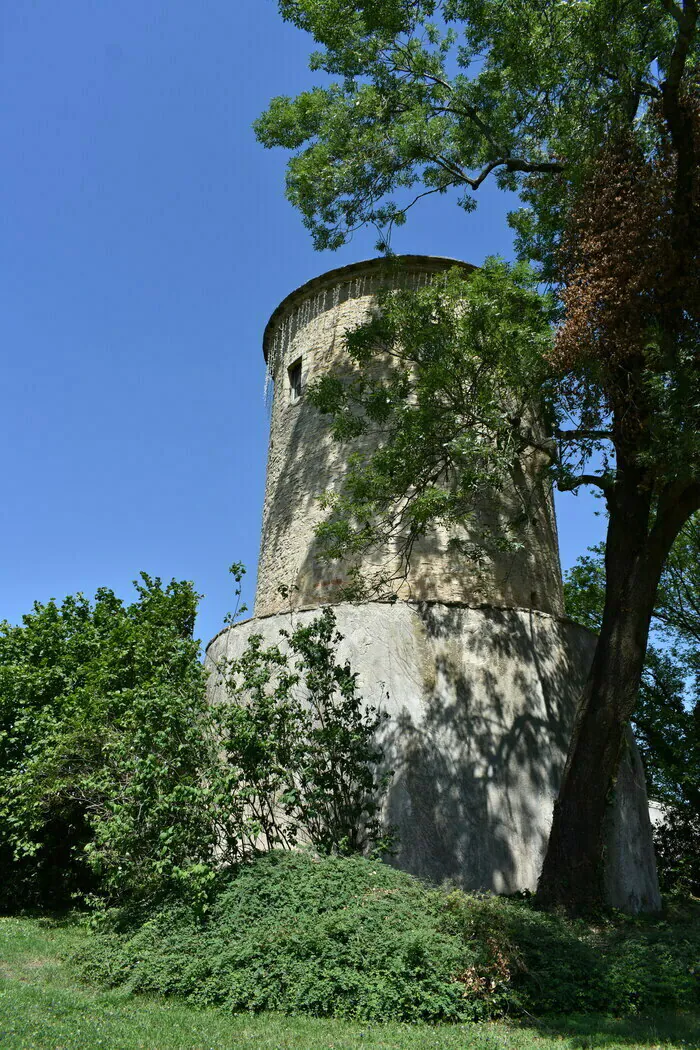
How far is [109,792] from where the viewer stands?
874 centimetres

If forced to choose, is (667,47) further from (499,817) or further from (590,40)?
(499,817)

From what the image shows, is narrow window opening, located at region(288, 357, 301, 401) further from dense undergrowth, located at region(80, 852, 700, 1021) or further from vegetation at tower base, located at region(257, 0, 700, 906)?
dense undergrowth, located at region(80, 852, 700, 1021)

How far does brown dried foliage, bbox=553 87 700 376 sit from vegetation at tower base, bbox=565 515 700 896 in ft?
32.4

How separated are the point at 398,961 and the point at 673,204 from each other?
8.30 meters

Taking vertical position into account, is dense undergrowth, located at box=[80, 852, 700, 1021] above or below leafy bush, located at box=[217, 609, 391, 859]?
below

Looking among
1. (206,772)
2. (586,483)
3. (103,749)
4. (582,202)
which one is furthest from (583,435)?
(103,749)

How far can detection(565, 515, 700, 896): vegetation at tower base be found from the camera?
637 inches

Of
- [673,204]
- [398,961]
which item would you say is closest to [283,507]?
[673,204]

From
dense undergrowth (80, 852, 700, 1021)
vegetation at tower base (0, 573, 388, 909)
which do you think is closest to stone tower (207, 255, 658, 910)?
vegetation at tower base (0, 573, 388, 909)

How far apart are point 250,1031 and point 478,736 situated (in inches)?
182

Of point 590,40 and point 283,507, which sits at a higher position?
point 590,40

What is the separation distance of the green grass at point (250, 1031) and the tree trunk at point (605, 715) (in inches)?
87.3

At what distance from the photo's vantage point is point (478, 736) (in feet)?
31.5

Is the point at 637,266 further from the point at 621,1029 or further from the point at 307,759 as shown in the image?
the point at 621,1029
